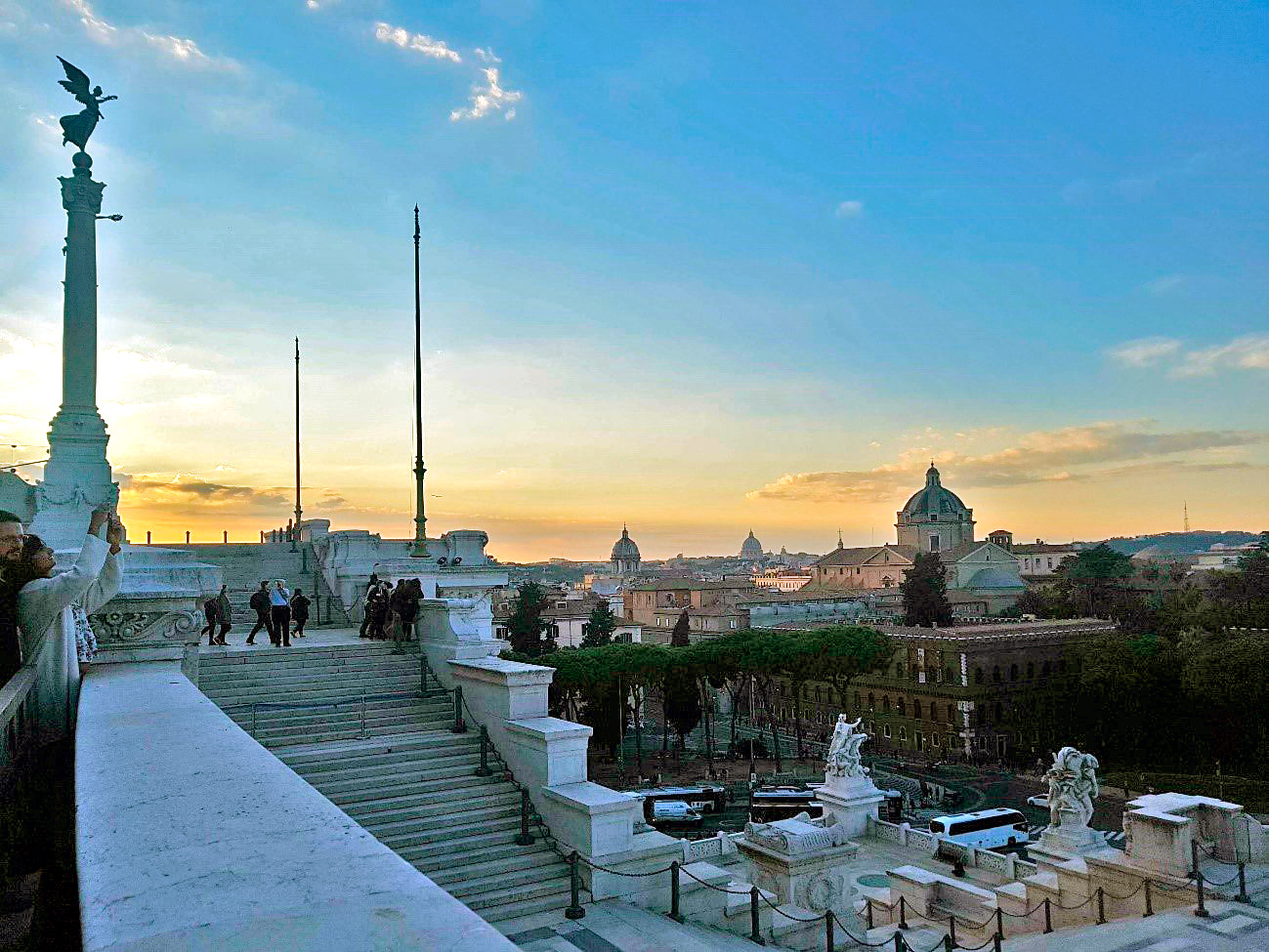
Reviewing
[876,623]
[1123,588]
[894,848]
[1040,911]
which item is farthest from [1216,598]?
[1040,911]

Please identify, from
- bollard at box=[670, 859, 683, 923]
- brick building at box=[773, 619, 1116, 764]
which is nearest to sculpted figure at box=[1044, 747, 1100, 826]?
bollard at box=[670, 859, 683, 923]

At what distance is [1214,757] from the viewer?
44.9m

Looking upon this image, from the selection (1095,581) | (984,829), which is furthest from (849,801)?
(1095,581)

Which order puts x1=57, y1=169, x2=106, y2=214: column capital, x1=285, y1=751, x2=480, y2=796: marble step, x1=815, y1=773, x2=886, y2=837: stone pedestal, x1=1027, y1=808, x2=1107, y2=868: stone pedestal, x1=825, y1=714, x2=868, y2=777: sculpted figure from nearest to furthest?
x1=285, y1=751, x2=480, y2=796: marble step
x1=1027, y1=808, x2=1107, y2=868: stone pedestal
x1=57, y1=169, x2=106, y2=214: column capital
x1=825, y1=714, x2=868, y2=777: sculpted figure
x1=815, y1=773, x2=886, y2=837: stone pedestal

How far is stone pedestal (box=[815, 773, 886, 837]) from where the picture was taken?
821 inches

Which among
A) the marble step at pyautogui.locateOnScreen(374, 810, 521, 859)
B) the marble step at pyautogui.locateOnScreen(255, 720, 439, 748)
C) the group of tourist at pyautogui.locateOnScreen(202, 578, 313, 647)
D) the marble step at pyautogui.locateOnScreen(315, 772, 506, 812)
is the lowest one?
the marble step at pyautogui.locateOnScreen(374, 810, 521, 859)

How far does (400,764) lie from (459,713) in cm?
137

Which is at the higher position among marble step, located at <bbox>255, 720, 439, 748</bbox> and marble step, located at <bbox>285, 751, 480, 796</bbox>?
marble step, located at <bbox>255, 720, 439, 748</bbox>

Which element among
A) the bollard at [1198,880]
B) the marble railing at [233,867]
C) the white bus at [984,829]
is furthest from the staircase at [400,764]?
the white bus at [984,829]

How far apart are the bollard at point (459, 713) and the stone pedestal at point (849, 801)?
11.8 metres

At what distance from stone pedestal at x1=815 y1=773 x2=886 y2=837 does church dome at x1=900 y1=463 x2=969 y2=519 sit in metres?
112

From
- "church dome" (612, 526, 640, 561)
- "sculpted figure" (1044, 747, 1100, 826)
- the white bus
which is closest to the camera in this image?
"sculpted figure" (1044, 747, 1100, 826)

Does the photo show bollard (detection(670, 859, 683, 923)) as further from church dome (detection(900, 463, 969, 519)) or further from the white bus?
church dome (detection(900, 463, 969, 519))

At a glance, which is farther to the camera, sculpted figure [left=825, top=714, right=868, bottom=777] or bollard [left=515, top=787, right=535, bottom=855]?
sculpted figure [left=825, top=714, right=868, bottom=777]
